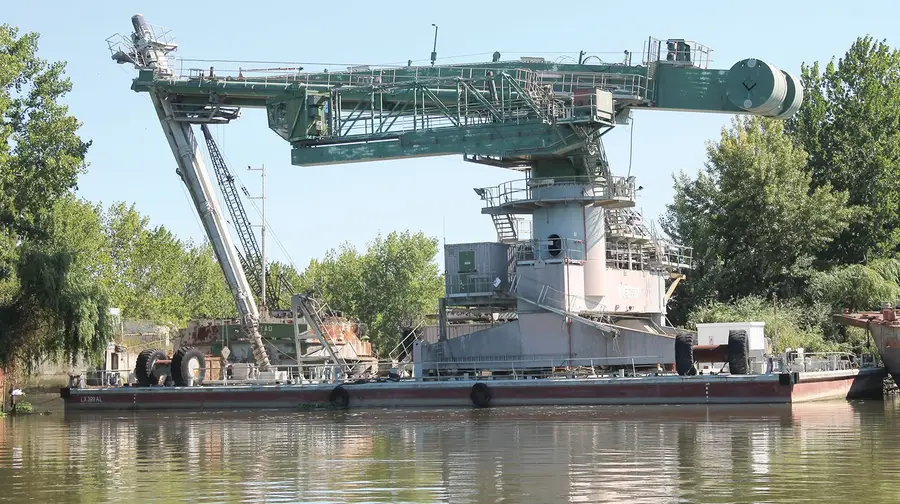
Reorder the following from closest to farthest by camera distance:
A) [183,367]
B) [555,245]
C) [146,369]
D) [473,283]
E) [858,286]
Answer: [555,245], [473,283], [183,367], [146,369], [858,286]

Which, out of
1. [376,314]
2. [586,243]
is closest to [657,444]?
[586,243]

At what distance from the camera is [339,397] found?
4647 cm

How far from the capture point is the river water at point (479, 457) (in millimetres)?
20406

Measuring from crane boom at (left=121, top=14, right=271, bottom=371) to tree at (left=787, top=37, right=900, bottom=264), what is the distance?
30.5 metres

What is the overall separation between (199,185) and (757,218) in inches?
1125

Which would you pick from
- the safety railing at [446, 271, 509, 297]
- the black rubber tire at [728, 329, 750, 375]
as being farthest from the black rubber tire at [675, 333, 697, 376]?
the safety railing at [446, 271, 509, 297]

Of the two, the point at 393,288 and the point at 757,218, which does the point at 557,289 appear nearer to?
the point at 757,218

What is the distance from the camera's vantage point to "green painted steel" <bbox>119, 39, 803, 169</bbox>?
4506 cm

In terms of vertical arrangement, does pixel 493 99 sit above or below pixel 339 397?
above

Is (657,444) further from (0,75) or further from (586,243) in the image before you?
(0,75)

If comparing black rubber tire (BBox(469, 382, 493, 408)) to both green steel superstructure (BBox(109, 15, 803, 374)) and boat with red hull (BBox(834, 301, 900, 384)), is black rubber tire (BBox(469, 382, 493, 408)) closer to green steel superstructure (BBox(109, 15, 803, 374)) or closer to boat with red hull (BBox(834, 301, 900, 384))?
green steel superstructure (BBox(109, 15, 803, 374))

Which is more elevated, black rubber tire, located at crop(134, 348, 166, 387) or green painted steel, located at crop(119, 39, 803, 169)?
green painted steel, located at crop(119, 39, 803, 169)

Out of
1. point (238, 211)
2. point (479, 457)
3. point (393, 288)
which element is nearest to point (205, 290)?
point (393, 288)

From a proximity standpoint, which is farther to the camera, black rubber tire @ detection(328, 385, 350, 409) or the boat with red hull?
the boat with red hull
